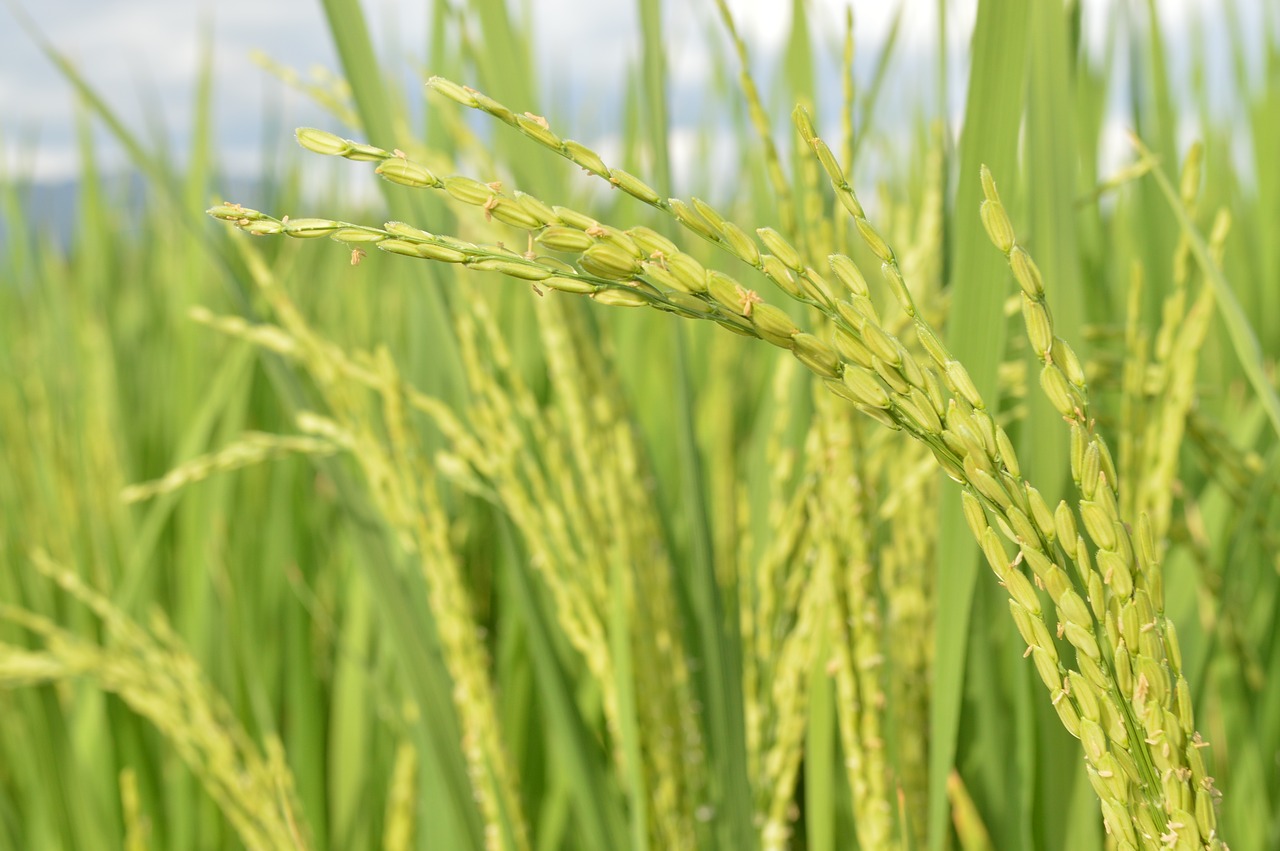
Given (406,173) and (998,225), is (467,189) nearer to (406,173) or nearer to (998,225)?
(406,173)

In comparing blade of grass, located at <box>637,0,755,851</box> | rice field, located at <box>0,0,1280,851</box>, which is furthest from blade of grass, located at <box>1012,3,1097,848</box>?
blade of grass, located at <box>637,0,755,851</box>

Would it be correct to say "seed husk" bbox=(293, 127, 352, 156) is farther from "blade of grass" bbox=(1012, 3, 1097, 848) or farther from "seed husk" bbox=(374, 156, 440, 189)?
"blade of grass" bbox=(1012, 3, 1097, 848)

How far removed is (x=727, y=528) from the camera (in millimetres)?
1037

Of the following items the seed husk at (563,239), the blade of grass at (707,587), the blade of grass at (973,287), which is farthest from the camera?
the blade of grass at (707,587)

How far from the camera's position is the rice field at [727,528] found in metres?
0.33

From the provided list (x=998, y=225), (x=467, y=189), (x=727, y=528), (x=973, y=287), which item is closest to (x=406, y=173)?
(x=467, y=189)

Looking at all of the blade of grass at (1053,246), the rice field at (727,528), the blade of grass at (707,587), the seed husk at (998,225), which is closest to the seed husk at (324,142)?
the rice field at (727,528)

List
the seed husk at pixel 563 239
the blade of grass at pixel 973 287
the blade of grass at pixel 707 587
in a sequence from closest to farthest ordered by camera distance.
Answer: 1. the seed husk at pixel 563 239
2. the blade of grass at pixel 973 287
3. the blade of grass at pixel 707 587

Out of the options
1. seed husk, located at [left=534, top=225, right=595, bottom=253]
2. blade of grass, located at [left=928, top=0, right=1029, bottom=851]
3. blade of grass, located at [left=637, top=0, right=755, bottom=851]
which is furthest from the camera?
blade of grass, located at [left=637, top=0, right=755, bottom=851]

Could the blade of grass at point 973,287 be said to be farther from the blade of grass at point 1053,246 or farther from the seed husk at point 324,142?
the seed husk at point 324,142

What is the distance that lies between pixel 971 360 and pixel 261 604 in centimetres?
109

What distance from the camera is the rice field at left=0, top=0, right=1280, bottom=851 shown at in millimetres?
327

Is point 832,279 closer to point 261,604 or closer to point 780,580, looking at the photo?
point 780,580

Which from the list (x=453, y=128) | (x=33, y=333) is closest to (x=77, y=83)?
(x=453, y=128)
